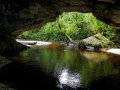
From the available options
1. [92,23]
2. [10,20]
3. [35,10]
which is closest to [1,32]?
[10,20]

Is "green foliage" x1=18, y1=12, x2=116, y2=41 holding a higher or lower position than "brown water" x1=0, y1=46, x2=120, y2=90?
lower

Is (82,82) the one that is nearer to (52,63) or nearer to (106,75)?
(106,75)

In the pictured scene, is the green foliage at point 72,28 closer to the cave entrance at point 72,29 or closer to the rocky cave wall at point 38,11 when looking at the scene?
the cave entrance at point 72,29

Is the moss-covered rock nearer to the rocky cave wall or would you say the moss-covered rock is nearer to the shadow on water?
the rocky cave wall

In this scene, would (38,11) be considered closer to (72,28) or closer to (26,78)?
(26,78)

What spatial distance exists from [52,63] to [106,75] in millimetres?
9716

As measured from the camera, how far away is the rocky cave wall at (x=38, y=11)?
29.8m

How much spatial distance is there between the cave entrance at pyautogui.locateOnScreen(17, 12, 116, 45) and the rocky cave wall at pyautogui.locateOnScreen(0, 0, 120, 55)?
29.0 m

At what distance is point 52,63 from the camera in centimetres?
3675

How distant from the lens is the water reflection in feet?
83.1

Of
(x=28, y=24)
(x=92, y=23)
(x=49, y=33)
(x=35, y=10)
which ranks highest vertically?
(x=35, y=10)

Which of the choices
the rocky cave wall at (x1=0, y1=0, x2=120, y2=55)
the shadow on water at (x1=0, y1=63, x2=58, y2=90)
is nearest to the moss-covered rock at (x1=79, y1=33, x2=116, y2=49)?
the rocky cave wall at (x1=0, y1=0, x2=120, y2=55)

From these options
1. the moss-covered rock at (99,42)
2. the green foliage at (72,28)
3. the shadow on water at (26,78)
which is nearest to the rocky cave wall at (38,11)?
the shadow on water at (26,78)

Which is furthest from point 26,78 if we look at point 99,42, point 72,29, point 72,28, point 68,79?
point 72,28
